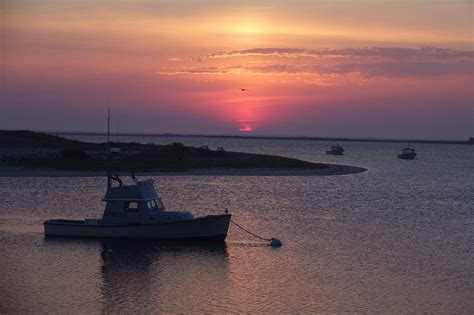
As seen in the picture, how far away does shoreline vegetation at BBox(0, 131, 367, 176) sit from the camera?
79.8 metres

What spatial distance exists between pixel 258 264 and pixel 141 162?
5723 cm

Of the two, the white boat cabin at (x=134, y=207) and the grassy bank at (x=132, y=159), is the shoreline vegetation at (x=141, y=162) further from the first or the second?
the white boat cabin at (x=134, y=207)

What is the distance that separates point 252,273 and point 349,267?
4.22m

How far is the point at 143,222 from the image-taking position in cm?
3581

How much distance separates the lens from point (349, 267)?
31.0m

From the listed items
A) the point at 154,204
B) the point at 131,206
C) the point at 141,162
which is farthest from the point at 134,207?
the point at 141,162

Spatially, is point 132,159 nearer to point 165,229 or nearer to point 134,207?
point 134,207

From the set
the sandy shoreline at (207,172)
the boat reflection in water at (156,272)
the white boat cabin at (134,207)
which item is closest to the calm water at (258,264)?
the boat reflection in water at (156,272)

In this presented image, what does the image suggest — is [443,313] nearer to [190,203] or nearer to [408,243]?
[408,243]

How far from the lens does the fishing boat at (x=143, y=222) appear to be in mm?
35562

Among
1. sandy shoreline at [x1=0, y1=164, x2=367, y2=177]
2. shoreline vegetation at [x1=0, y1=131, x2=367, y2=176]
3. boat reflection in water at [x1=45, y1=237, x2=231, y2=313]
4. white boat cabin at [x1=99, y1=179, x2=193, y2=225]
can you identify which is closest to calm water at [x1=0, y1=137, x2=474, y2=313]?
boat reflection in water at [x1=45, y1=237, x2=231, y2=313]

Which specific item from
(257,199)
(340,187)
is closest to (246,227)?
(257,199)

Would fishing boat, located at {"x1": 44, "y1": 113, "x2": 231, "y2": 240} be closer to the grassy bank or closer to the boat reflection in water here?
the boat reflection in water

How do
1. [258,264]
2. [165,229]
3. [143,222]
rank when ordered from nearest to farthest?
1. [258,264]
2. [165,229]
3. [143,222]
